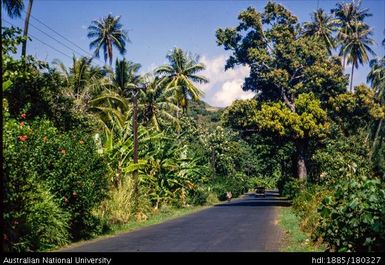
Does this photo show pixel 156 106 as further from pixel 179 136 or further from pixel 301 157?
pixel 301 157

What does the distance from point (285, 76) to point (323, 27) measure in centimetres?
1795

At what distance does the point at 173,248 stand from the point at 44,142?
4854 millimetres

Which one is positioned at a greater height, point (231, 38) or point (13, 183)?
point (231, 38)

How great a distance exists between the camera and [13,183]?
1081 centimetres

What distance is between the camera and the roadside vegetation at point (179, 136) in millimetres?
10992

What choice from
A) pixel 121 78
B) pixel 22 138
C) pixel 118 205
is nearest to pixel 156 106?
pixel 121 78

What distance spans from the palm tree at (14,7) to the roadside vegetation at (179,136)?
0.10 meters

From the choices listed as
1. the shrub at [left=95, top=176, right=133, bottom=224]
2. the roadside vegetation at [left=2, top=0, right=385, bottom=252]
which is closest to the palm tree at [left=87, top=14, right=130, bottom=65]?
the roadside vegetation at [left=2, top=0, right=385, bottom=252]

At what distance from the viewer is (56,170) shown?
1375 centimetres

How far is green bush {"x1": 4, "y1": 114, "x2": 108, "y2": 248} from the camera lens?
35.5ft

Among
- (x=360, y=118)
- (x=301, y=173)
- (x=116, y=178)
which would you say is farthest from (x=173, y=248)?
(x=360, y=118)

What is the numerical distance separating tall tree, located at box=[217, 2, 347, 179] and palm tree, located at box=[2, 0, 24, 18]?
1726 centimetres

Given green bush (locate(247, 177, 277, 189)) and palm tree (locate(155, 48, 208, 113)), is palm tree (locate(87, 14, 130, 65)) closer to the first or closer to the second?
palm tree (locate(155, 48, 208, 113))

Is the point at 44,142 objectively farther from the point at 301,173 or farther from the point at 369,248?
the point at 301,173
